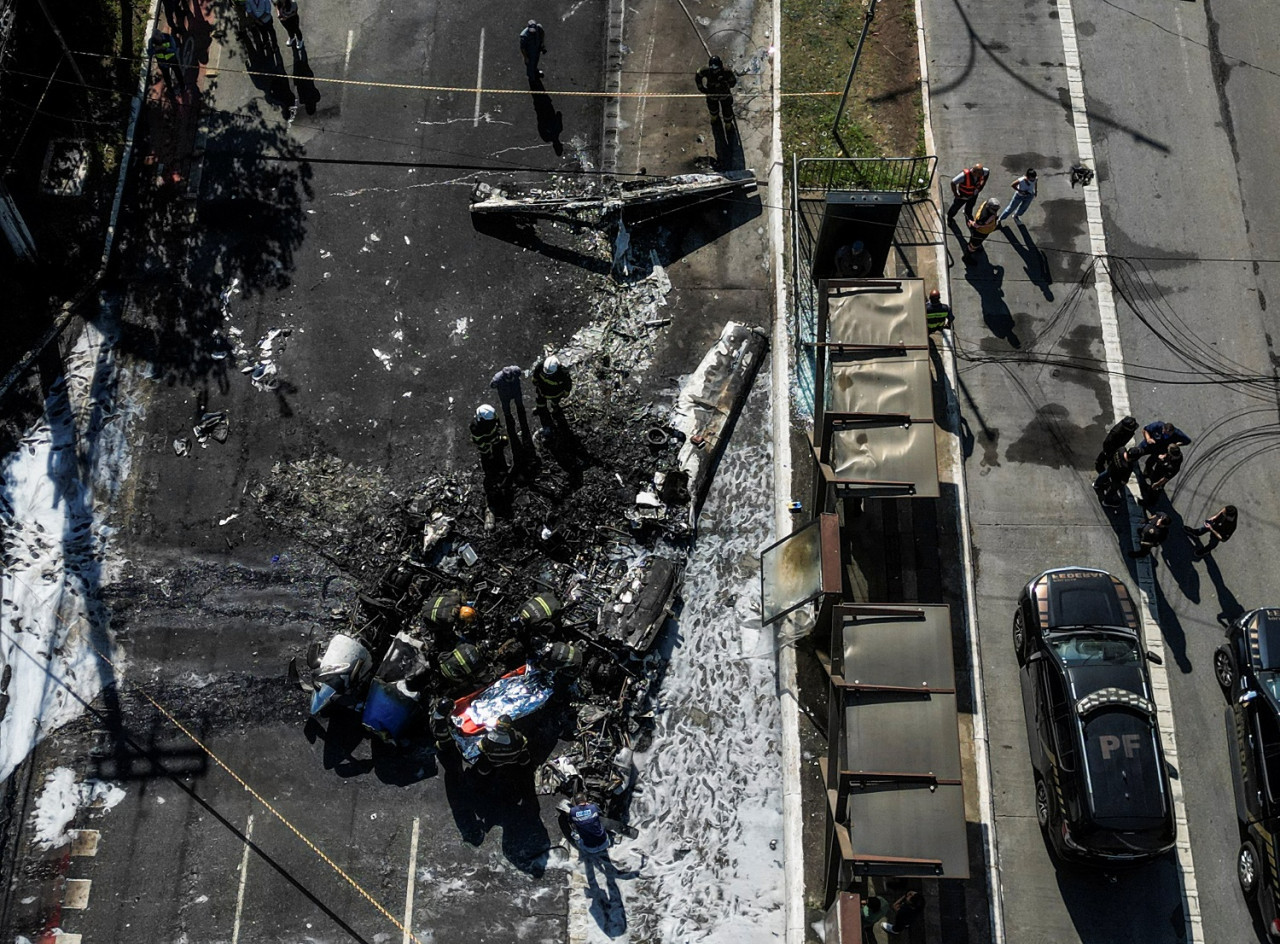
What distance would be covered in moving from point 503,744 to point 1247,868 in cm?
1201

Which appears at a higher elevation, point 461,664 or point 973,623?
point 973,623

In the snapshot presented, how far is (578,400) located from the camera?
1925 centimetres

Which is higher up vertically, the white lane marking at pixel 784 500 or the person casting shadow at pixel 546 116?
the person casting shadow at pixel 546 116

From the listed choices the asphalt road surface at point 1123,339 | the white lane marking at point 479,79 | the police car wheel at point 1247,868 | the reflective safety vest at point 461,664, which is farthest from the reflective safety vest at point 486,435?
the police car wheel at point 1247,868

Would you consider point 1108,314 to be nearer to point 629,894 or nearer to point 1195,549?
point 1195,549

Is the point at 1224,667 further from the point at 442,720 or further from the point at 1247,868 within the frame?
the point at 442,720

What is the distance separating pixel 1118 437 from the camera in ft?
57.9

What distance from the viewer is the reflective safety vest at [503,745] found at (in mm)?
16266

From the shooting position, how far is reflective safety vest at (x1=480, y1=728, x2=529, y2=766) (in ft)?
53.4

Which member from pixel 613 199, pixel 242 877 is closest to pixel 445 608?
pixel 242 877

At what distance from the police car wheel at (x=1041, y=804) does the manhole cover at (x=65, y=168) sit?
71.3ft

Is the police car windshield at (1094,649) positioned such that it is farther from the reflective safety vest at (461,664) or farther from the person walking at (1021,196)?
the reflective safety vest at (461,664)

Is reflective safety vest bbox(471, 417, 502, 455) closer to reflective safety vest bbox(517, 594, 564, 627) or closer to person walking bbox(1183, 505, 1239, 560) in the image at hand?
reflective safety vest bbox(517, 594, 564, 627)

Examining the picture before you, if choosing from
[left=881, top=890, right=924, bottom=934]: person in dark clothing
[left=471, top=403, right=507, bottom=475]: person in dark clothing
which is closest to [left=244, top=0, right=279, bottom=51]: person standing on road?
[left=471, top=403, right=507, bottom=475]: person in dark clothing
